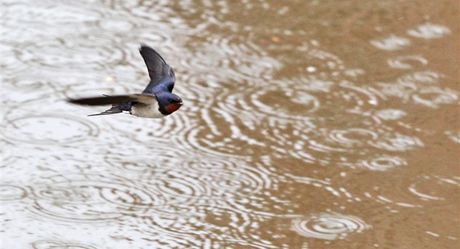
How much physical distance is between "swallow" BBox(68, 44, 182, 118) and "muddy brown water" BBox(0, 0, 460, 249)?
78 centimetres

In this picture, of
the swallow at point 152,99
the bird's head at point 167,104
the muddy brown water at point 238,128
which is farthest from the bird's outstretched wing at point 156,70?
the muddy brown water at point 238,128

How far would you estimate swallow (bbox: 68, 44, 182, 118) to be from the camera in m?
4.36

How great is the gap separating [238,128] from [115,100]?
217 cm

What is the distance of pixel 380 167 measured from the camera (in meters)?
6.13

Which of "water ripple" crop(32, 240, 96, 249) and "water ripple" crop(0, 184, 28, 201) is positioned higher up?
"water ripple" crop(0, 184, 28, 201)

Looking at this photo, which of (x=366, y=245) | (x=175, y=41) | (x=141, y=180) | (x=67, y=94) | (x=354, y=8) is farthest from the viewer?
(x=354, y=8)

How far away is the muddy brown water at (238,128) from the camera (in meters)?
5.55

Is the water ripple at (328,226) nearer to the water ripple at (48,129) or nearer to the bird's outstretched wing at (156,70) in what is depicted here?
the bird's outstretched wing at (156,70)

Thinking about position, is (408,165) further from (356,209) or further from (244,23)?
(244,23)

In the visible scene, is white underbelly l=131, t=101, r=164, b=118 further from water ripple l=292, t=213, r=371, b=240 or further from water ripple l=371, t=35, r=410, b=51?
water ripple l=371, t=35, r=410, b=51

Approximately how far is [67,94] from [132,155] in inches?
29.4

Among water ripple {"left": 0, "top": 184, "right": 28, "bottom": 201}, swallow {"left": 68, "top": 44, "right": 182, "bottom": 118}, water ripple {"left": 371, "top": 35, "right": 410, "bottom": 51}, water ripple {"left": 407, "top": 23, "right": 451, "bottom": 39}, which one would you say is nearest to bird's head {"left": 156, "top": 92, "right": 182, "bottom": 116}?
swallow {"left": 68, "top": 44, "right": 182, "bottom": 118}

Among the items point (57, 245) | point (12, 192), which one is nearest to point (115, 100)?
point (57, 245)

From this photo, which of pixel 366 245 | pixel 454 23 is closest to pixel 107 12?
pixel 454 23
